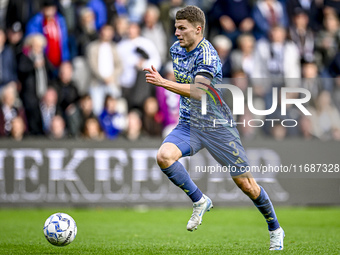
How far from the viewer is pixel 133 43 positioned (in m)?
15.3

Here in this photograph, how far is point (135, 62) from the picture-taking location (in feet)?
50.2

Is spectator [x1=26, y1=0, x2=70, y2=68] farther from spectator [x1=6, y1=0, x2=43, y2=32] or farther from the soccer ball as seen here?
the soccer ball

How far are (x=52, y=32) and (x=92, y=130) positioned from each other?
106 inches

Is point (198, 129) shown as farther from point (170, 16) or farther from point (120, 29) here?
point (170, 16)

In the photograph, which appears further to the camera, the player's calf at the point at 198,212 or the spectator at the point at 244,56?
the spectator at the point at 244,56

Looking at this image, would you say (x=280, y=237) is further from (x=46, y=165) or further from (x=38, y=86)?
(x=38, y=86)

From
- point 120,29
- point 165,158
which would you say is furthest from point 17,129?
point 165,158

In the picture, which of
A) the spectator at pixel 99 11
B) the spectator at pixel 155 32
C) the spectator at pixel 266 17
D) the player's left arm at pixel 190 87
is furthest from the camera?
the spectator at pixel 266 17

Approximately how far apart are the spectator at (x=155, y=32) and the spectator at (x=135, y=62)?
200 mm

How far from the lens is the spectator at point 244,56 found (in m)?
15.4

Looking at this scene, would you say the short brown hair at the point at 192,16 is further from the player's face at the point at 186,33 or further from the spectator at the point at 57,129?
the spectator at the point at 57,129

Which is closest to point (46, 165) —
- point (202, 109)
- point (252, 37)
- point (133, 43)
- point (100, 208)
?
point (100, 208)

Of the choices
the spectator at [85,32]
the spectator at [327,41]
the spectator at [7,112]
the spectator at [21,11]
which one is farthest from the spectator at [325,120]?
the spectator at [21,11]

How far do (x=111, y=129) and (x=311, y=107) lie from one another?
436 centimetres
